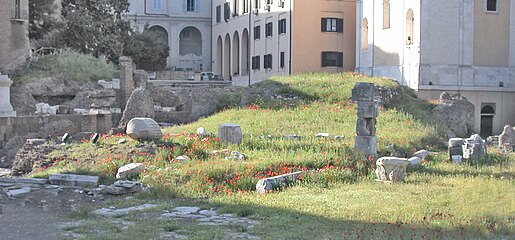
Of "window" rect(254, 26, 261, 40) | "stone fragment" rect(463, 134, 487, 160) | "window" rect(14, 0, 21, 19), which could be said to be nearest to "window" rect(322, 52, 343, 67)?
"window" rect(254, 26, 261, 40)

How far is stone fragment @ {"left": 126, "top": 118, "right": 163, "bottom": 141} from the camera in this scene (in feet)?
66.7

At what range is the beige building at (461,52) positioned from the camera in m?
41.2

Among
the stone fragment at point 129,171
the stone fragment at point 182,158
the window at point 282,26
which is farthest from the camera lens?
the window at point 282,26

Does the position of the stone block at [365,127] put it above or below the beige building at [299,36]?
below

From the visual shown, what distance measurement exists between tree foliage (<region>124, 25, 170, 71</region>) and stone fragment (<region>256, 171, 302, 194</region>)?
38.6m

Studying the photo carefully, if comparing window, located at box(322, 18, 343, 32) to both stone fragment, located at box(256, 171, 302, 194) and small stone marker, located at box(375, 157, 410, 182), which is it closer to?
small stone marker, located at box(375, 157, 410, 182)

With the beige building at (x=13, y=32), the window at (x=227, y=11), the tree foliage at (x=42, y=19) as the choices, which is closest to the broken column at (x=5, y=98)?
the beige building at (x=13, y=32)

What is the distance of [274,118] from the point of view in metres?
28.9

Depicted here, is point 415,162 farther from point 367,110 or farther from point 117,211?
point 117,211

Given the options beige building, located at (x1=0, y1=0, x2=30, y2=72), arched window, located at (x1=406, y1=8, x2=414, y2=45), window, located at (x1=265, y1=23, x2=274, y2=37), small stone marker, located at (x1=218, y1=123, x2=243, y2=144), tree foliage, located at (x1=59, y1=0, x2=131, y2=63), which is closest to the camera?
small stone marker, located at (x1=218, y1=123, x2=243, y2=144)

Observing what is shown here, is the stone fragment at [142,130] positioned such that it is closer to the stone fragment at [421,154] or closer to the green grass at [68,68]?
the stone fragment at [421,154]

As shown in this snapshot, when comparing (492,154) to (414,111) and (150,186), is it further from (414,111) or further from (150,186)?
(150,186)

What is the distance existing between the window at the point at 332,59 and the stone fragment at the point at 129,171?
34265 millimetres

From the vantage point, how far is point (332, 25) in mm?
51188
